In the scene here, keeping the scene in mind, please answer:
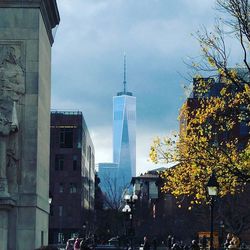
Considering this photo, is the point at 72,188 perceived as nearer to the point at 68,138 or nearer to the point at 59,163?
the point at 59,163

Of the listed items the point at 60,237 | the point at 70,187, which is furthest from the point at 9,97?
the point at 70,187

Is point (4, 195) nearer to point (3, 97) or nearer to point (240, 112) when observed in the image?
point (3, 97)

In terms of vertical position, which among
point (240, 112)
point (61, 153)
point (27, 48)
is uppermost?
point (61, 153)

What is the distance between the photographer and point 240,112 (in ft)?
87.1

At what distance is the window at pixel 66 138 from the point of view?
409 feet

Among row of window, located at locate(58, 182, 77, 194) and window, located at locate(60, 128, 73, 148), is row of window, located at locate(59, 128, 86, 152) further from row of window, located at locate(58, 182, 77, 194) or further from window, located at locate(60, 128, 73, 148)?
row of window, located at locate(58, 182, 77, 194)

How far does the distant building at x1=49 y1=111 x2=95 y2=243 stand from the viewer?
121m

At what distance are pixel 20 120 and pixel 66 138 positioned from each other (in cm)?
9898

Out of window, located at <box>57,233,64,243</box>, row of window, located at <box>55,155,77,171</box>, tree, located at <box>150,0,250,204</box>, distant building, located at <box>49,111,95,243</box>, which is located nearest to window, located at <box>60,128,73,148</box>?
distant building, located at <box>49,111,95,243</box>

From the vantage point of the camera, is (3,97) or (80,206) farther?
(80,206)

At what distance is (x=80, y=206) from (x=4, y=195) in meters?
98.3

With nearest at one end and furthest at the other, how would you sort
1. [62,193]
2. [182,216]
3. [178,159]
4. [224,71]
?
[224,71] < [178,159] < [182,216] < [62,193]

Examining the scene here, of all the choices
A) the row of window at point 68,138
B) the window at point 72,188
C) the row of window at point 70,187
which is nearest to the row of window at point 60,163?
the row of window at point 68,138

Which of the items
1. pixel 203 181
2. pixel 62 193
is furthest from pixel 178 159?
pixel 62 193
